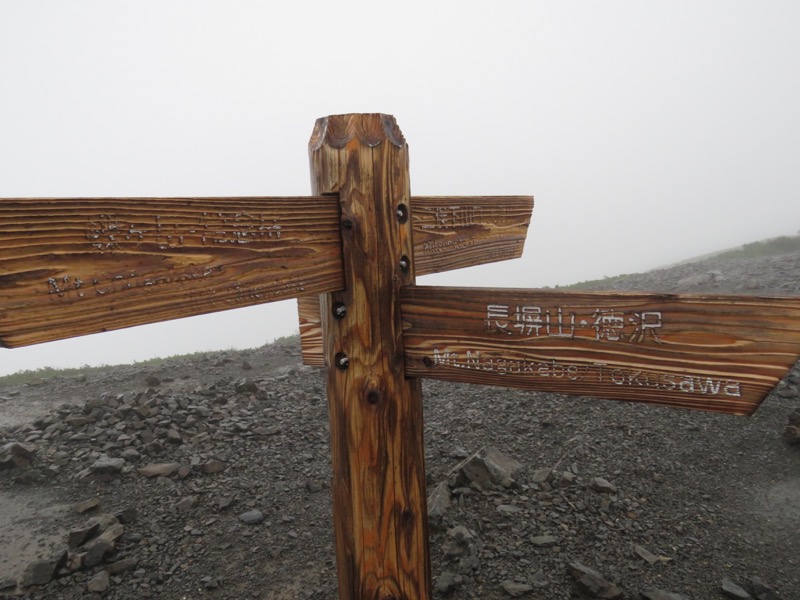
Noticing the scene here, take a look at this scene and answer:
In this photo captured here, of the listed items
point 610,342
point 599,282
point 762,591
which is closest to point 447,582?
point 762,591

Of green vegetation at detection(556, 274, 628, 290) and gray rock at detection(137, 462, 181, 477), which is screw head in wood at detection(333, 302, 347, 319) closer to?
gray rock at detection(137, 462, 181, 477)

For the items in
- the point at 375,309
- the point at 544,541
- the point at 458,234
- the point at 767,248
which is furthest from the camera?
the point at 767,248

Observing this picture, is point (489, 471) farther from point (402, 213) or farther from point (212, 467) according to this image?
point (402, 213)

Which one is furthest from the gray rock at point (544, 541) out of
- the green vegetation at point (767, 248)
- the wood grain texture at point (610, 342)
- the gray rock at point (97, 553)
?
the green vegetation at point (767, 248)

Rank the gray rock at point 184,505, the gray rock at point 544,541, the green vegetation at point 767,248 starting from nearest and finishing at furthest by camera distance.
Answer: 1. the gray rock at point 544,541
2. the gray rock at point 184,505
3. the green vegetation at point 767,248

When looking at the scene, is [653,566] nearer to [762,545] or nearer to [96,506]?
[762,545]

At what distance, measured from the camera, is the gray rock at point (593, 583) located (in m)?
4.06

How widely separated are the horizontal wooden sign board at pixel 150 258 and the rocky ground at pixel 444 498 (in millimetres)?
3252

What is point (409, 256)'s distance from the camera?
2469 mm

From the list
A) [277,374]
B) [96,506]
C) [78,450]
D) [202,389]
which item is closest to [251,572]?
[96,506]

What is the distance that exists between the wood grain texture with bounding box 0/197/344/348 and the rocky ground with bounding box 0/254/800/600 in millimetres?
3269

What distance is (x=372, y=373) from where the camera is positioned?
2.42 meters

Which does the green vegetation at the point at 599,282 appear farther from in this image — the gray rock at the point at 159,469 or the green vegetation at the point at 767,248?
the gray rock at the point at 159,469

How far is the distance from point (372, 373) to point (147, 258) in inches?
42.3
